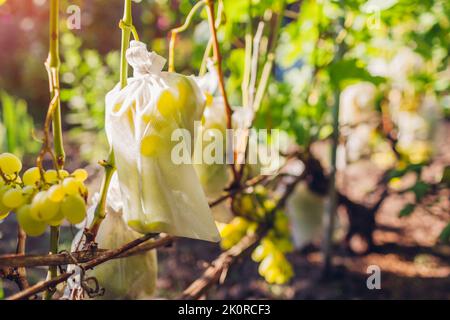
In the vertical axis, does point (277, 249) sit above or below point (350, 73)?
below

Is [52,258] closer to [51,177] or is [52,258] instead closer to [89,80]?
[51,177]

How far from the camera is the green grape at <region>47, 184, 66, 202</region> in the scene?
0.44m

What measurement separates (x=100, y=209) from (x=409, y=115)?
258 cm

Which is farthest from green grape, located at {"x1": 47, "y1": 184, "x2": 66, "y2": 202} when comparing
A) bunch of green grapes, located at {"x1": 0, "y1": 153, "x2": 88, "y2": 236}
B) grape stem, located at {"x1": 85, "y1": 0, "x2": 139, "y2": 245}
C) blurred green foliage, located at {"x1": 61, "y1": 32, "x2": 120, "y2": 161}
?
blurred green foliage, located at {"x1": 61, "y1": 32, "x2": 120, "y2": 161}

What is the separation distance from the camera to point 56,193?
44 centimetres

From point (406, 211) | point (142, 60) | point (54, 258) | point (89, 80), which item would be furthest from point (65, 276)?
point (89, 80)

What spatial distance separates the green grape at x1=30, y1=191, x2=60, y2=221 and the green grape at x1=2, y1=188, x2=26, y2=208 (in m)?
0.02

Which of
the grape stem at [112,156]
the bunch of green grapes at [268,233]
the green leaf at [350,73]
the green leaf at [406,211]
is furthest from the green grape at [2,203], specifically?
the green leaf at [406,211]

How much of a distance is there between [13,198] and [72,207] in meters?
0.06

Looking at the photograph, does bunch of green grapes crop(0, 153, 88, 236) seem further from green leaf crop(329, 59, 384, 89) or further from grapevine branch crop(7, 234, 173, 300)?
green leaf crop(329, 59, 384, 89)

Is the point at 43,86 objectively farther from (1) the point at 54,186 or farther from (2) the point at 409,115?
(1) the point at 54,186

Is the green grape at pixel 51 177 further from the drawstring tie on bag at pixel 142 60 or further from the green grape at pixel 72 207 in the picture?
the drawstring tie on bag at pixel 142 60

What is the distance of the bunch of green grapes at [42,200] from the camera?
440 mm
